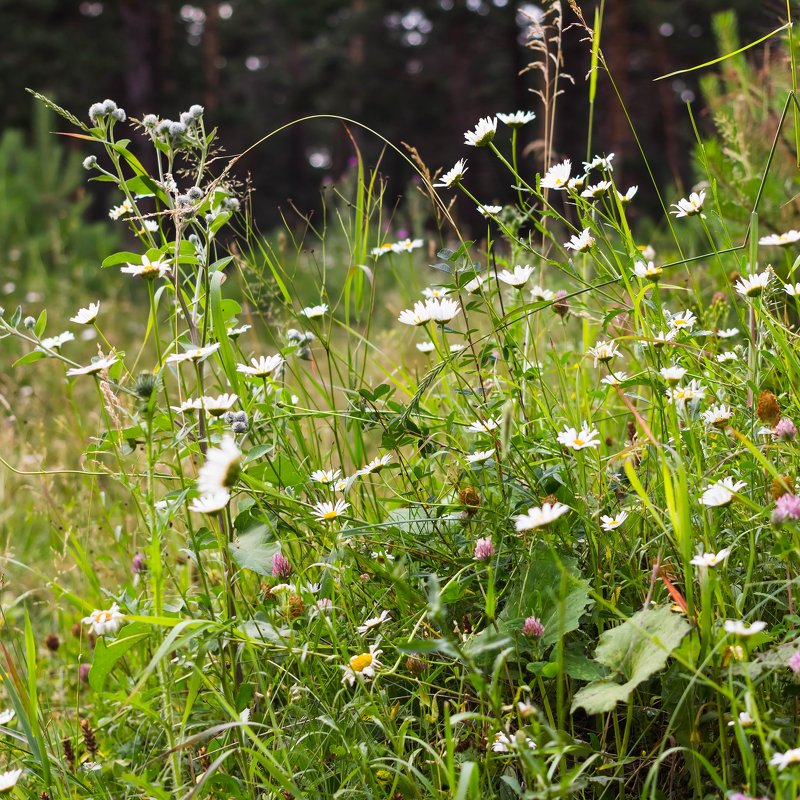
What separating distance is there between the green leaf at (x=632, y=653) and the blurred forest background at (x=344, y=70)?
29.7 ft

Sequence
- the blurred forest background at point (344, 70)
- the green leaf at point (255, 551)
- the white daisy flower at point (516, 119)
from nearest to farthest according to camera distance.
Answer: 1. the green leaf at point (255, 551)
2. the white daisy flower at point (516, 119)
3. the blurred forest background at point (344, 70)

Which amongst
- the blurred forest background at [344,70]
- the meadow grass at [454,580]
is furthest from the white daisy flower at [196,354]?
the blurred forest background at [344,70]

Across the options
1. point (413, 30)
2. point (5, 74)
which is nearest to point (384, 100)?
point (413, 30)

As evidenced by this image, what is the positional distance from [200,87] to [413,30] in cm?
689

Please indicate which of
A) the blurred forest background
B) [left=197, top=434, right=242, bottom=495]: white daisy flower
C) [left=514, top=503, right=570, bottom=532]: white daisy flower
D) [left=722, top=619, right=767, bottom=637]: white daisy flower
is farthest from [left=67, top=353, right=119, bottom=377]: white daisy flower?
the blurred forest background

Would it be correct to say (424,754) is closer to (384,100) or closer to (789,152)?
(789,152)

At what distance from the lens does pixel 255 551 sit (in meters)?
1.13

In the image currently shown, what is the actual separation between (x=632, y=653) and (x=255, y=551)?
49 centimetres

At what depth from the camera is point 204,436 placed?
1222 millimetres

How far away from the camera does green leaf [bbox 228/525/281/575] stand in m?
1.10

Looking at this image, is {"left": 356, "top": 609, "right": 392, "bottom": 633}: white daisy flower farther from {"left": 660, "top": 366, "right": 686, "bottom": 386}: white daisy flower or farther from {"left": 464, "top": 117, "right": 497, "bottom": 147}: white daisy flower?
{"left": 464, "top": 117, "right": 497, "bottom": 147}: white daisy flower

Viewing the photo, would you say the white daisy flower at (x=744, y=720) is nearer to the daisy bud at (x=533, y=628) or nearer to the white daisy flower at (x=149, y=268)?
the daisy bud at (x=533, y=628)

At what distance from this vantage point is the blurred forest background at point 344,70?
1381cm

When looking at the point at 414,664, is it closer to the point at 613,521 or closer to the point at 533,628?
the point at 533,628
